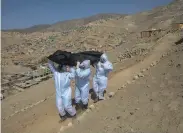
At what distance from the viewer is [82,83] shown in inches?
320

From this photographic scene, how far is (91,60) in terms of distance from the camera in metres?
8.70

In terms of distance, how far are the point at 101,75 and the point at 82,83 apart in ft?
3.00

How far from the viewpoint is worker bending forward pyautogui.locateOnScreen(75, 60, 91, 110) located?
7.94 metres

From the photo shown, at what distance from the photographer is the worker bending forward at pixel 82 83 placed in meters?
7.94

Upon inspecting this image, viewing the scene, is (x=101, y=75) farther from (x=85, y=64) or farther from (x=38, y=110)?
(x=38, y=110)

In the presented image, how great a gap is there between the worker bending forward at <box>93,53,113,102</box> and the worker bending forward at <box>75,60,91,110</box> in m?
0.66

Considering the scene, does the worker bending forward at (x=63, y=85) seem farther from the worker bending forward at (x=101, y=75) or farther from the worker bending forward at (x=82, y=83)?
the worker bending forward at (x=101, y=75)

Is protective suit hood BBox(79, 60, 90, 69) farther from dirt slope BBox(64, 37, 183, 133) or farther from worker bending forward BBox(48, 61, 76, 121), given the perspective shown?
dirt slope BBox(64, 37, 183, 133)

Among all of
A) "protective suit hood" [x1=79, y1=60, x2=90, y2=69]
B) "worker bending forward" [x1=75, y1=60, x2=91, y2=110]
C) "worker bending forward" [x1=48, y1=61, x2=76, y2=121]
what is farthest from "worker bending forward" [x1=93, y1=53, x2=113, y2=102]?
"worker bending forward" [x1=48, y1=61, x2=76, y2=121]

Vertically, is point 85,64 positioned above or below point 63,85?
above

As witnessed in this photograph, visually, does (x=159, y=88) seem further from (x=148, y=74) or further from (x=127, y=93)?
(x=148, y=74)

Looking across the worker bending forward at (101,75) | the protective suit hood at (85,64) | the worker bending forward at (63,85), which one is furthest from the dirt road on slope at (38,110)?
the protective suit hood at (85,64)

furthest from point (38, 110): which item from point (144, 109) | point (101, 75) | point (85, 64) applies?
point (144, 109)

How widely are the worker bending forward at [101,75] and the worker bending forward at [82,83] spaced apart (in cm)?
66
